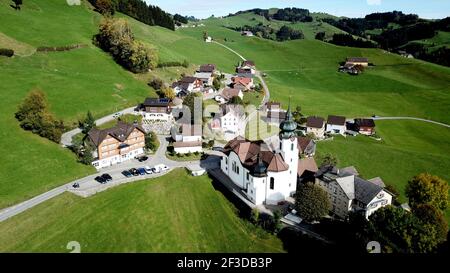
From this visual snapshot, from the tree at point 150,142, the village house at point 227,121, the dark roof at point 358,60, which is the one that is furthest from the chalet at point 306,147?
the dark roof at point 358,60

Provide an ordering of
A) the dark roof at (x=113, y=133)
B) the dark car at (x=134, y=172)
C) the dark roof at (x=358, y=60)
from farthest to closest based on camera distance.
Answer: the dark roof at (x=358, y=60)
the dark roof at (x=113, y=133)
the dark car at (x=134, y=172)

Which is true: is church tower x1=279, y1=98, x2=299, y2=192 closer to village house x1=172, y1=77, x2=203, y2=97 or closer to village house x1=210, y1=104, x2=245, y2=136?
village house x1=210, y1=104, x2=245, y2=136

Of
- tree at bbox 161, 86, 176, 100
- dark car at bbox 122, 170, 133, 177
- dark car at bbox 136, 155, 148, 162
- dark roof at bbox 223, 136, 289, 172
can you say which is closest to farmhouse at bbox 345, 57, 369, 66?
tree at bbox 161, 86, 176, 100

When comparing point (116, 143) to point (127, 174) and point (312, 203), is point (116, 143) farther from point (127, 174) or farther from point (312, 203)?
point (312, 203)

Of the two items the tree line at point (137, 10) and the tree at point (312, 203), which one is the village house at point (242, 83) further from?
the tree at point (312, 203)

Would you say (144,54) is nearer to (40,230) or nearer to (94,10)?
(94,10)
